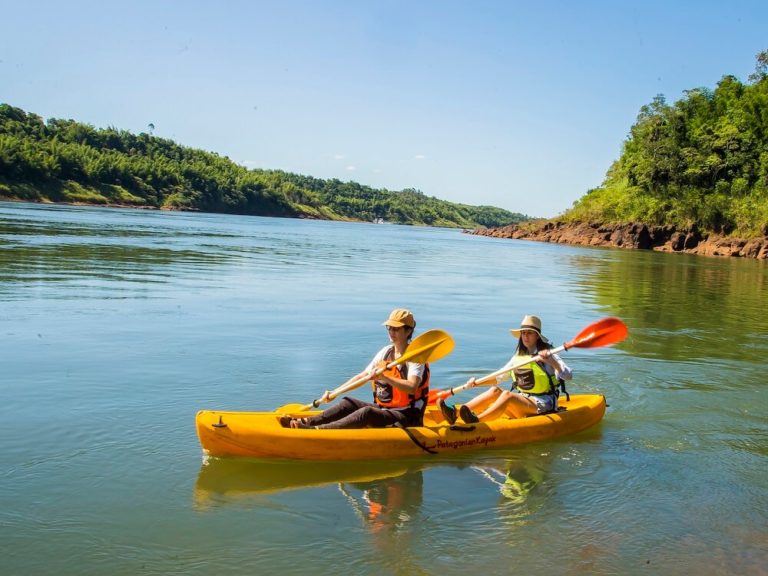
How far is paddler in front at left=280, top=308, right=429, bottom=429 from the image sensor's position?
6.56m

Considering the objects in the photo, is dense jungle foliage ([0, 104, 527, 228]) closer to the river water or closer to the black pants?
the river water

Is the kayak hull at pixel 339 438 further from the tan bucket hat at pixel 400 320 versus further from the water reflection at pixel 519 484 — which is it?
the tan bucket hat at pixel 400 320

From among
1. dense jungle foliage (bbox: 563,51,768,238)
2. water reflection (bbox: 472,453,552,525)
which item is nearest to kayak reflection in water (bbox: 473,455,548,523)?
water reflection (bbox: 472,453,552,525)

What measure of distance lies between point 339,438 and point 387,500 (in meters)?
0.81

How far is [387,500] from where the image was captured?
18.7 ft

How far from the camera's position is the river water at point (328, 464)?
4.80 meters

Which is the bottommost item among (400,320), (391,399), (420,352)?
(391,399)

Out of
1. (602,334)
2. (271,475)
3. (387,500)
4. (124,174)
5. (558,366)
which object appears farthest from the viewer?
(124,174)

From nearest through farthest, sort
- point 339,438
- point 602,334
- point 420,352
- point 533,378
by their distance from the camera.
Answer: point 339,438 < point 420,352 < point 533,378 < point 602,334

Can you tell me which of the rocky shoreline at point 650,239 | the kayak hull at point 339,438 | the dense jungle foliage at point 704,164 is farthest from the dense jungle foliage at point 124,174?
the kayak hull at point 339,438

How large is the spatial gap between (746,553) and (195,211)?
416 ft

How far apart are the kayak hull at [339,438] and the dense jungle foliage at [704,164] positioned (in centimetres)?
4994

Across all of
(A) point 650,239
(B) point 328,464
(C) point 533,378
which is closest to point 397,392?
(B) point 328,464

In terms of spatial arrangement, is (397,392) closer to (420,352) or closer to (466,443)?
(420,352)
